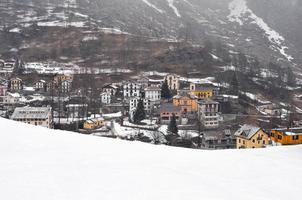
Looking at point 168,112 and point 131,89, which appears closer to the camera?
point 168,112

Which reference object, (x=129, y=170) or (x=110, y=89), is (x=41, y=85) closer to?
(x=110, y=89)

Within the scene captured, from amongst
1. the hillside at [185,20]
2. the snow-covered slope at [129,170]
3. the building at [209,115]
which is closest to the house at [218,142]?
the building at [209,115]

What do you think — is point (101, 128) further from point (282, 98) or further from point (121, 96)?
point (282, 98)

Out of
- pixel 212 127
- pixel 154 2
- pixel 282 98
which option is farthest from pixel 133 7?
pixel 212 127

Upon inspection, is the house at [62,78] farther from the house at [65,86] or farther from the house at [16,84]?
the house at [16,84]

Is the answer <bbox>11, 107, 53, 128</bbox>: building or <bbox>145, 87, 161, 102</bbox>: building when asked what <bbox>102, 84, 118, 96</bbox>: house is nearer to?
<bbox>145, 87, 161, 102</bbox>: building

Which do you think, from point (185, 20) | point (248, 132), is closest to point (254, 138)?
point (248, 132)

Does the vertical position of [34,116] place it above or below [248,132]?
above

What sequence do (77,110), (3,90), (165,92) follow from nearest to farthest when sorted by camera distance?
1. (77,110)
2. (3,90)
3. (165,92)
